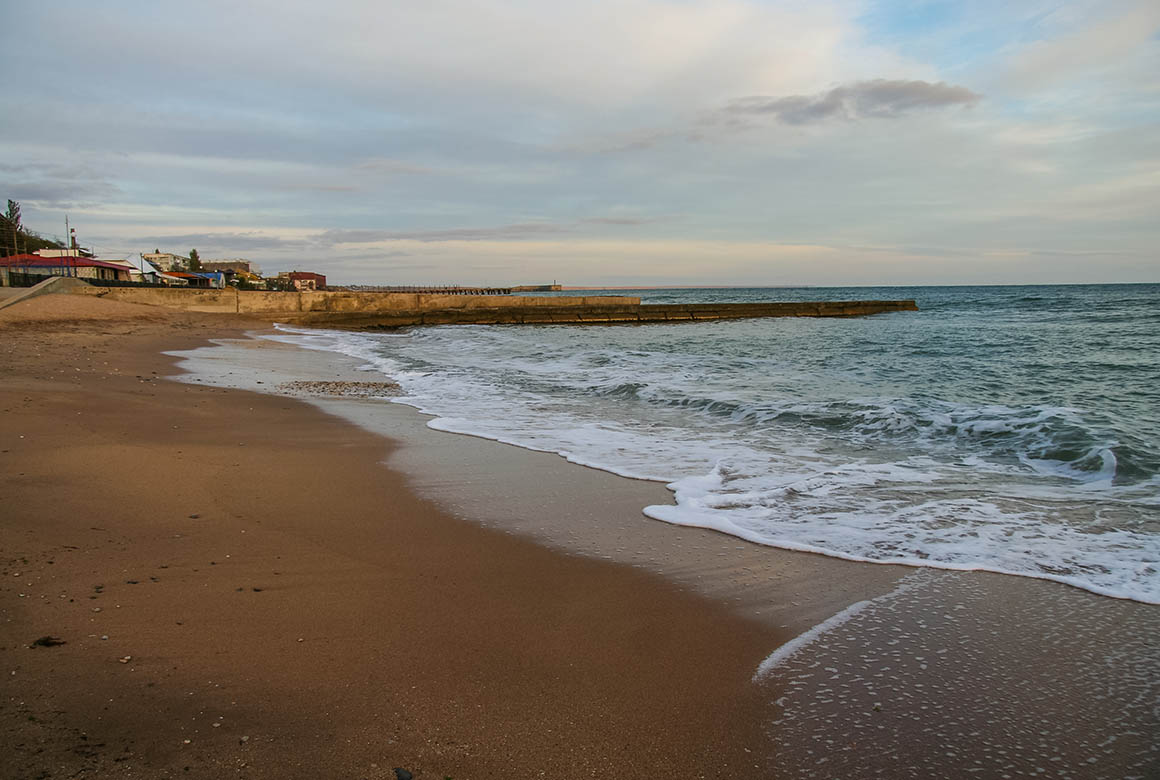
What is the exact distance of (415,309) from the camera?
39.1 meters

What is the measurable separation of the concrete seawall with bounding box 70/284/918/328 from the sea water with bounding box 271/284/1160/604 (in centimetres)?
1932

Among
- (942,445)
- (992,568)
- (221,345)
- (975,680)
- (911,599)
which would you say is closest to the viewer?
(975,680)

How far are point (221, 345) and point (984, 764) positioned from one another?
18.7m

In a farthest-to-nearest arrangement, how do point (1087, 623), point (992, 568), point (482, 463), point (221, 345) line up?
point (221, 345), point (482, 463), point (992, 568), point (1087, 623)

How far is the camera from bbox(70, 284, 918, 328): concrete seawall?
104 ft

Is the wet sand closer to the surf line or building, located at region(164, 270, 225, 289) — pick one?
the surf line

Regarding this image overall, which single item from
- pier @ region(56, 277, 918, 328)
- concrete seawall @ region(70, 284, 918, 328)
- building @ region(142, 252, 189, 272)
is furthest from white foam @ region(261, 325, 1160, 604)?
building @ region(142, 252, 189, 272)

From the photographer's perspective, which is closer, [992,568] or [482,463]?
[992,568]

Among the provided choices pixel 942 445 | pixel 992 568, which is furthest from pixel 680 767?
pixel 942 445

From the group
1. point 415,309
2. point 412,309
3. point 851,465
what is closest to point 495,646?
point 851,465

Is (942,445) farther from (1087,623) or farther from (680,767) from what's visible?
(680,767)

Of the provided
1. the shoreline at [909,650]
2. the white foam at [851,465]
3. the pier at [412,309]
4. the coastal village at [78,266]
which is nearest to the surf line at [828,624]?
the shoreline at [909,650]

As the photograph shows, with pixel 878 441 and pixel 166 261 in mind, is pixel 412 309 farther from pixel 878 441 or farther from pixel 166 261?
pixel 166 261

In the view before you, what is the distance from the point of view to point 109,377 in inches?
358
